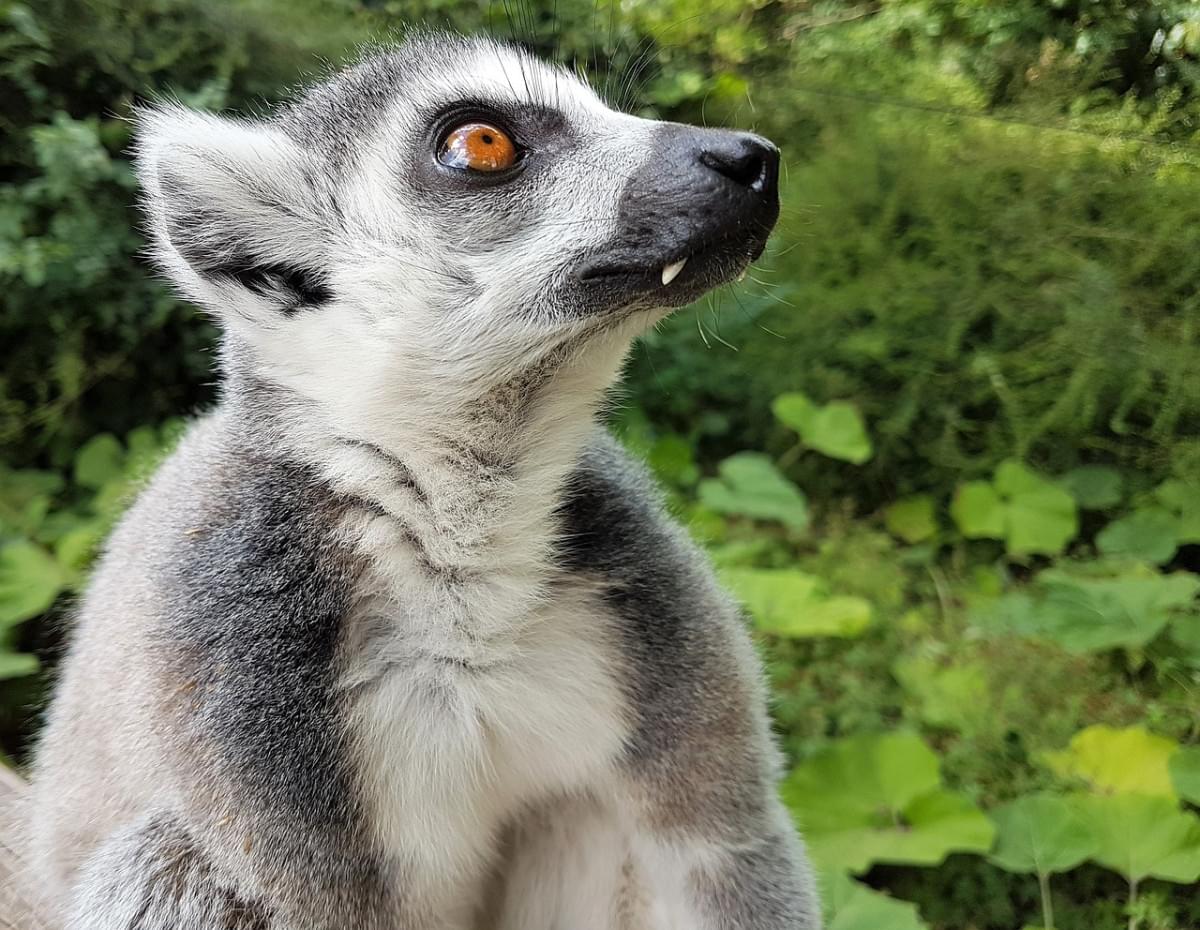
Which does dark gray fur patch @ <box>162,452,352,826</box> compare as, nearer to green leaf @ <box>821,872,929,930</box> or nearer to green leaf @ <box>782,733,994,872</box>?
green leaf @ <box>821,872,929,930</box>

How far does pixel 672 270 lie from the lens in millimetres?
1192

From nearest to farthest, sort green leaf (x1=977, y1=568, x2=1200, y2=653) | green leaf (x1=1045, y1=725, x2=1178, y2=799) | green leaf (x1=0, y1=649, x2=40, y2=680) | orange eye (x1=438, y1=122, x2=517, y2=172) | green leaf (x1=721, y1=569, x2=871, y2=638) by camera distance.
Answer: orange eye (x1=438, y1=122, x2=517, y2=172)
green leaf (x1=1045, y1=725, x2=1178, y2=799)
green leaf (x1=977, y1=568, x2=1200, y2=653)
green leaf (x1=0, y1=649, x2=40, y2=680)
green leaf (x1=721, y1=569, x2=871, y2=638)

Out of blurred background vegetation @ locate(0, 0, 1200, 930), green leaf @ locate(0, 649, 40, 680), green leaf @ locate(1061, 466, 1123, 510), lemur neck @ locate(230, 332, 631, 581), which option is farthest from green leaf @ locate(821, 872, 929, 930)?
green leaf @ locate(0, 649, 40, 680)

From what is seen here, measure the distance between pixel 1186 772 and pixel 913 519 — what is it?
4.22 feet

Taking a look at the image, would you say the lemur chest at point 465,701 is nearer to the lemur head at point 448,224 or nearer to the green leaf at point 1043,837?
the lemur head at point 448,224

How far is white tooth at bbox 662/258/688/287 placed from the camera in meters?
1.19

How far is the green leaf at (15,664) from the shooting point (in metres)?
2.29

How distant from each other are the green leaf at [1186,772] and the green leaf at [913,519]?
3.95 ft

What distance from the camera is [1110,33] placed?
6.75 ft

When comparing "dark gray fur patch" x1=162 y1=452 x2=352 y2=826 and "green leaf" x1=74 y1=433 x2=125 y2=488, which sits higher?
"dark gray fur patch" x1=162 y1=452 x2=352 y2=826

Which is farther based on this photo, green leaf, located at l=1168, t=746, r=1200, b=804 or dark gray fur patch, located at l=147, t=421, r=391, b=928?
green leaf, located at l=1168, t=746, r=1200, b=804

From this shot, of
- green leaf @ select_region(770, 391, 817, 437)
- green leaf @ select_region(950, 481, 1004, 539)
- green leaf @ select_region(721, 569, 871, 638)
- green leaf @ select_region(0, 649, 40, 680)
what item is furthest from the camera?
green leaf @ select_region(770, 391, 817, 437)

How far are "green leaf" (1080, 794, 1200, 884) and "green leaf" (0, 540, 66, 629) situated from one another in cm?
265

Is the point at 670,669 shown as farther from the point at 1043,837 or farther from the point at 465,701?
the point at 1043,837
